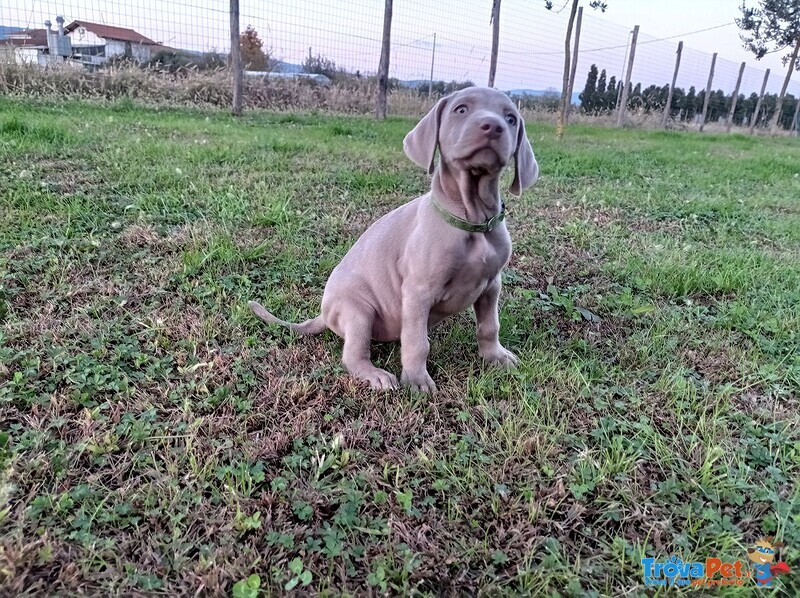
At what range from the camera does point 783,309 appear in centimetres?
335

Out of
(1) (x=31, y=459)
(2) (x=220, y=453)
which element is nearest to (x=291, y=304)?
(2) (x=220, y=453)

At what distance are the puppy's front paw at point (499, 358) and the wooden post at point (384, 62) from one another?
10.2 metres

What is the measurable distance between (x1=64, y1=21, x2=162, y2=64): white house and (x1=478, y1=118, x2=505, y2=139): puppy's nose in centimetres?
1124

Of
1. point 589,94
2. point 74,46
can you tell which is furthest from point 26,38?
point 589,94

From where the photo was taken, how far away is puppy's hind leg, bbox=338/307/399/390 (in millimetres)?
2537

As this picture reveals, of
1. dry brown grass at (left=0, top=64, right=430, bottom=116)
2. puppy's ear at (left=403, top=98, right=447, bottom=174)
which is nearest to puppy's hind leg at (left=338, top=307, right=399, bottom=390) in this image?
puppy's ear at (left=403, top=98, right=447, bottom=174)

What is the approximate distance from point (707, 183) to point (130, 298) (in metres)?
7.18

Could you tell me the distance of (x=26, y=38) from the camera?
32.8 ft

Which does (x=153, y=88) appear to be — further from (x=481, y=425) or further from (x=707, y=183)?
(x=481, y=425)

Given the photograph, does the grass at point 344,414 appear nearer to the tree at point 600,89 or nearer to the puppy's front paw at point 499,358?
the puppy's front paw at point 499,358

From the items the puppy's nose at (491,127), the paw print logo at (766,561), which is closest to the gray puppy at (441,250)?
the puppy's nose at (491,127)

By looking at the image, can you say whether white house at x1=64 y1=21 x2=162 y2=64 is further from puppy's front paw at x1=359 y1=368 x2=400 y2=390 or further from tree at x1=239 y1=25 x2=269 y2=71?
puppy's front paw at x1=359 y1=368 x2=400 y2=390

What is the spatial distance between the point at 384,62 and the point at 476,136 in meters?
10.6

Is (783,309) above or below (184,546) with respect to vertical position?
above
